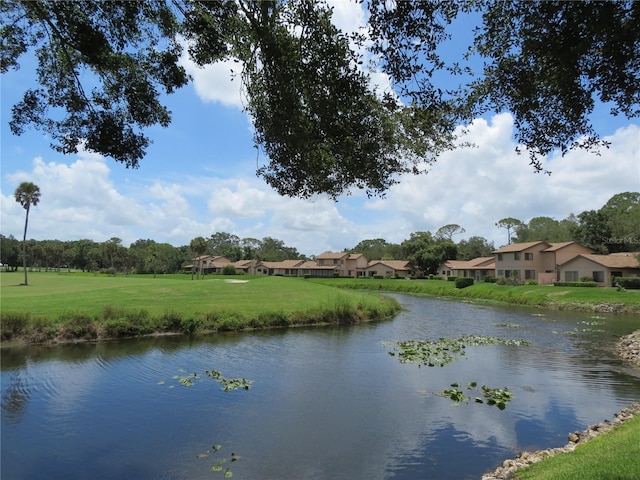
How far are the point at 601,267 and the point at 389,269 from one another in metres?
53.0

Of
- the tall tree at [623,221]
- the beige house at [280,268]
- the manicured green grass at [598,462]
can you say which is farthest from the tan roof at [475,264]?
the manicured green grass at [598,462]

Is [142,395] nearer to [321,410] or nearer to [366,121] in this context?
[321,410]

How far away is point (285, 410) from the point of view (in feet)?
46.3

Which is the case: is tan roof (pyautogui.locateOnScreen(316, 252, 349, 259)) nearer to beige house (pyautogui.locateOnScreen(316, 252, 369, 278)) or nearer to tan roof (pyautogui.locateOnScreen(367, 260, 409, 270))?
beige house (pyautogui.locateOnScreen(316, 252, 369, 278))

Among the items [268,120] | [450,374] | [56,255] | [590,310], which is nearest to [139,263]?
[56,255]

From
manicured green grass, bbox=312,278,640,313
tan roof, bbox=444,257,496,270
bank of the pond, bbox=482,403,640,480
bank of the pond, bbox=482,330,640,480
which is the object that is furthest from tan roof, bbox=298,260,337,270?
bank of the pond, bbox=482,403,640,480

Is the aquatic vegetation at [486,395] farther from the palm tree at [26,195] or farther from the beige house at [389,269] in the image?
the beige house at [389,269]

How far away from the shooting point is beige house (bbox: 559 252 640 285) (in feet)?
190

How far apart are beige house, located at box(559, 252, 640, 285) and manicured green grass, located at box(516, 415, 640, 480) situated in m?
56.9

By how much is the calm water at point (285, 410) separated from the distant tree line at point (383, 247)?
61445mm

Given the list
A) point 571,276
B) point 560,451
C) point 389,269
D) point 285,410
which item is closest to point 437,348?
point 285,410

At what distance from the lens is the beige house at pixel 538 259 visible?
67375 mm

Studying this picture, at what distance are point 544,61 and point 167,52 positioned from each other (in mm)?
6460

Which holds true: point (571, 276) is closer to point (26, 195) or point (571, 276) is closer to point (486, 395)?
point (486, 395)
